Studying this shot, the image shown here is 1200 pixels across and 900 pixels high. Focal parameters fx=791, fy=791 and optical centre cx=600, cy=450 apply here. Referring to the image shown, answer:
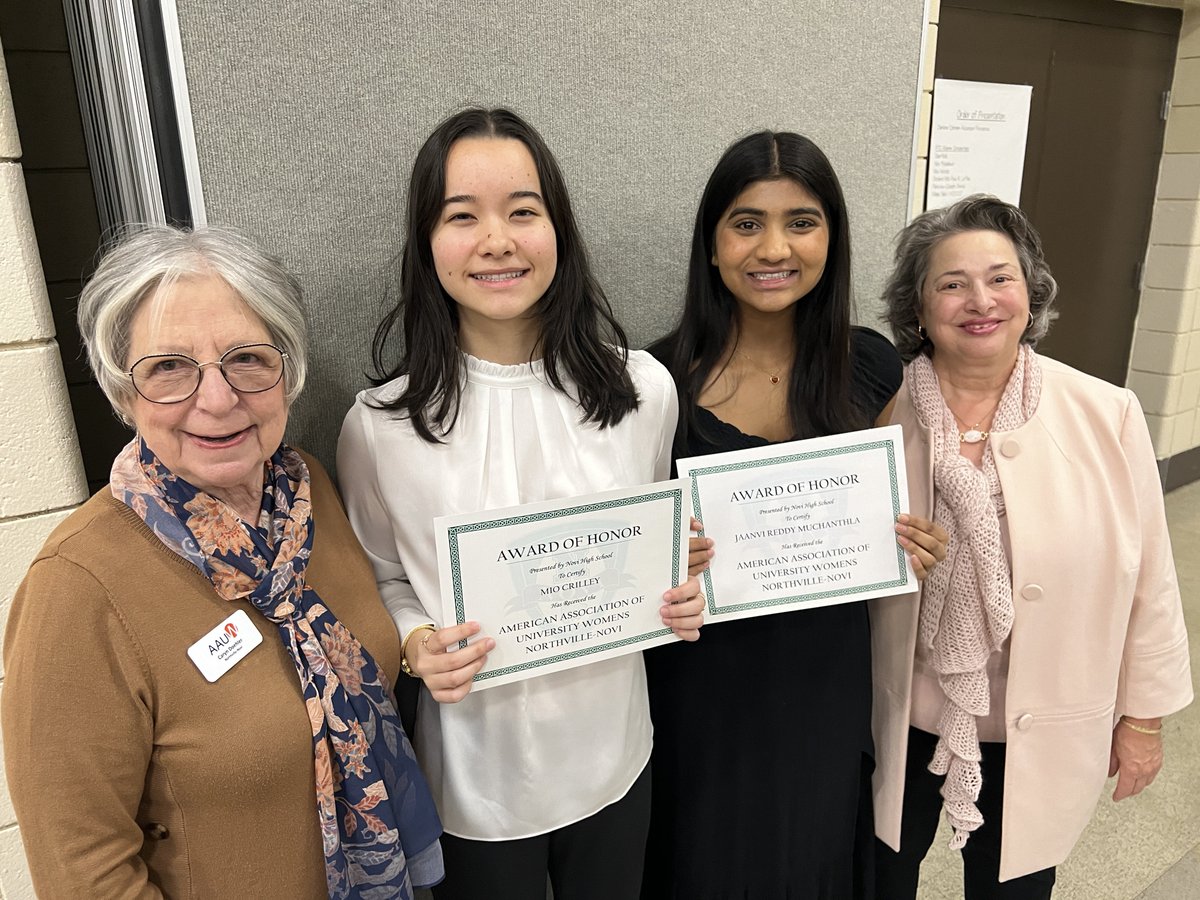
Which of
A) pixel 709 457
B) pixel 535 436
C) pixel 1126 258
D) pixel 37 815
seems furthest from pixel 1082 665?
pixel 1126 258

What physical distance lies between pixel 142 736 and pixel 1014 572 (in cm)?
135

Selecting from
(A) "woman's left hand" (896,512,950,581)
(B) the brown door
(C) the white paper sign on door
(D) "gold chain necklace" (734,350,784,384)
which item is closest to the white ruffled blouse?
(D) "gold chain necklace" (734,350,784,384)

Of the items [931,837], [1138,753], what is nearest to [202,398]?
[931,837]

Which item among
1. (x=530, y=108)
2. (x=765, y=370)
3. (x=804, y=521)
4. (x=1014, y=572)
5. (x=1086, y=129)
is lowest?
(x=1014, y=572)

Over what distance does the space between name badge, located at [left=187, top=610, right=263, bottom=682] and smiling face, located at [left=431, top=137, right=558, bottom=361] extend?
1.72ft

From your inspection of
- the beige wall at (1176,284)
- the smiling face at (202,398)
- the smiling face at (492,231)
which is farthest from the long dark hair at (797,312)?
the beige wall at (1176,284)

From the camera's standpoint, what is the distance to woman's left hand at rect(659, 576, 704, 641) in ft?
4.06

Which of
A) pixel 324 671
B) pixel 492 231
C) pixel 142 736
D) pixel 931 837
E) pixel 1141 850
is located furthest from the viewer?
pixel 1141 850

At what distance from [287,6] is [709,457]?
0.98 metres

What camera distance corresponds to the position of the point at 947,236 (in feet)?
4.85

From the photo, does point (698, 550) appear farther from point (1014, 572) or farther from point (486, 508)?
point (1014, 572)

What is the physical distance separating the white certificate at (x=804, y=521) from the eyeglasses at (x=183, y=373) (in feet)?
2.21

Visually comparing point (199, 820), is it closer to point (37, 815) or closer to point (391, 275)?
point (37, 815)

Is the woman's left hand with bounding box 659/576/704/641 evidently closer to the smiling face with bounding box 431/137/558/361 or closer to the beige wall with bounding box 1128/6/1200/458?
the smiling face with bounding box 431/137/558/361
